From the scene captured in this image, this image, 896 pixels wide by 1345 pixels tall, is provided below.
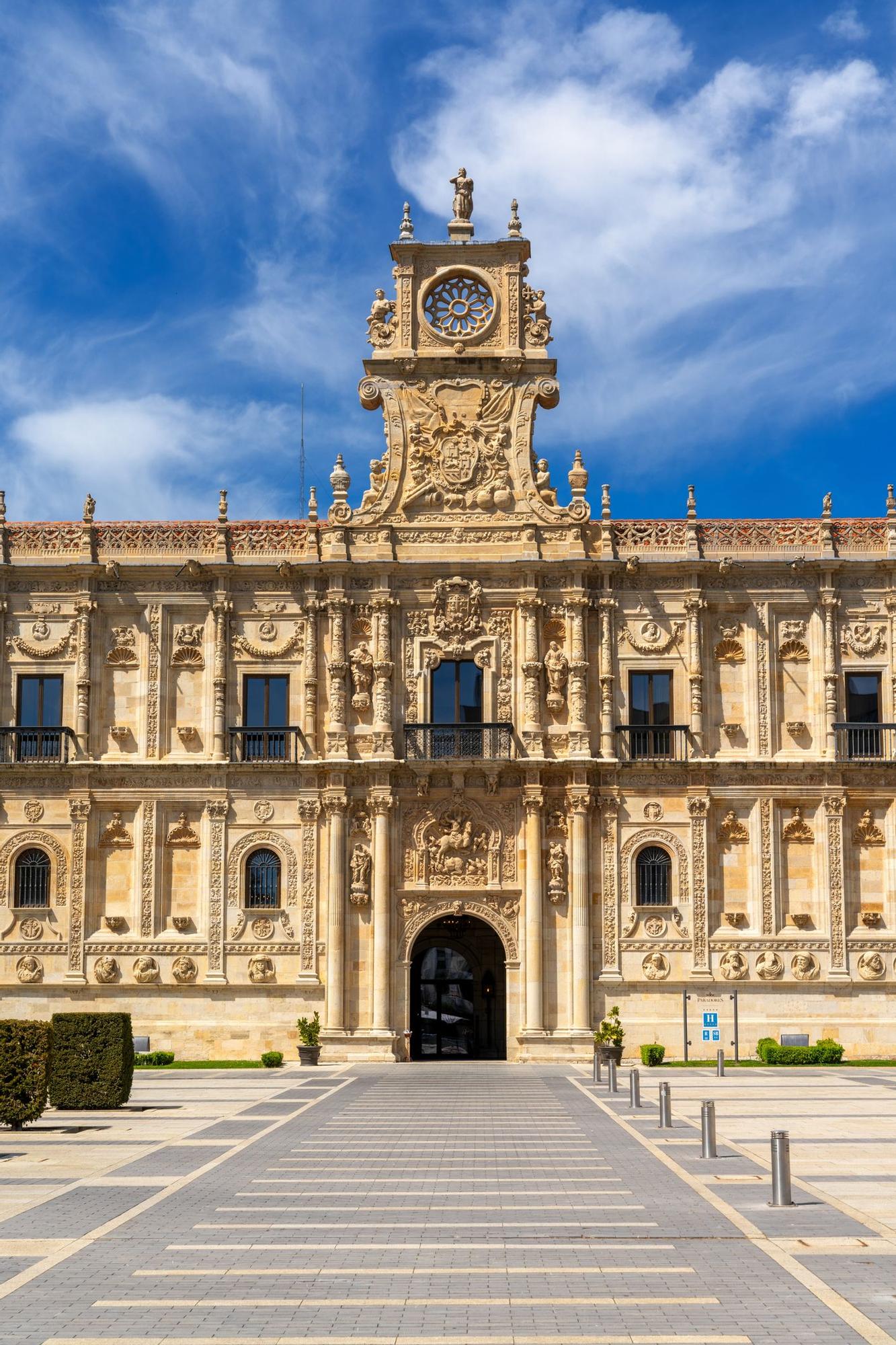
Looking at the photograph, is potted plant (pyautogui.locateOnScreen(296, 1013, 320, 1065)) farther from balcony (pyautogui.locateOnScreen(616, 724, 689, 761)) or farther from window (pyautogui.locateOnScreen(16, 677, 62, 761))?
balcony (pyautogui.locateOnScreen(616, 724, 689, 761))

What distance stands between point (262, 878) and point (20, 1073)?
2420 centimetres

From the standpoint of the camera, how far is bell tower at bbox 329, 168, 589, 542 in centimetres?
5488

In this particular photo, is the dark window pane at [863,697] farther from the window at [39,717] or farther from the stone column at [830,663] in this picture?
the window at [39,717]

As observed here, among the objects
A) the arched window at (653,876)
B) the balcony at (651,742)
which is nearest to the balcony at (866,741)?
the balcony at (651,742)

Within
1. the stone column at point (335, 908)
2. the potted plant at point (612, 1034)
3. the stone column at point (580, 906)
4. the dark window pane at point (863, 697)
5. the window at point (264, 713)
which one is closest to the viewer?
Answer: the potted plant at point (612, 1034)

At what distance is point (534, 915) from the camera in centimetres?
5219

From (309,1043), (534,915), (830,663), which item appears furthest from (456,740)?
(830,663)

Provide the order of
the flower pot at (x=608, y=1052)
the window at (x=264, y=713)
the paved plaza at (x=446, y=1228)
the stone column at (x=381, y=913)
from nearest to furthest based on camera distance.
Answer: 1. the paved plaza at (x=446, y=1228)
2. the flower pot at (x=608, y=1052)
3. the stone column at (x=381, y=913)
4. the window at (x=264, y=713)

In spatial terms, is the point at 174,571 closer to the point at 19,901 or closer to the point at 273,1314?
the point at 19,901

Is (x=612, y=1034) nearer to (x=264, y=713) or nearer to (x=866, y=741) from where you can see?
(x=866, y=741)

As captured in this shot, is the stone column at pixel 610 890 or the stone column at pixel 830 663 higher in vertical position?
the stone column at pixel 830 663

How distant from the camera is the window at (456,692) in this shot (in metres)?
53.8

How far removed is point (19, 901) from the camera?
177ft

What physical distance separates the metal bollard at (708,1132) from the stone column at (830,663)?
29191 millimetres
